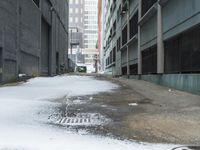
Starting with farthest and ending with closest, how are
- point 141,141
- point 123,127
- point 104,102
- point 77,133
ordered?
point 104,102 < point 123,127 < point 77,133 < point 141,141

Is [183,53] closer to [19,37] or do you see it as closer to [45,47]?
[19,37]

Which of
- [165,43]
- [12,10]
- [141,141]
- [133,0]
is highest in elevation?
[133,0]

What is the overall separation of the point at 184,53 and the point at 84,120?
Answer: 9256mm

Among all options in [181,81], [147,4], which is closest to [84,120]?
[181,81]

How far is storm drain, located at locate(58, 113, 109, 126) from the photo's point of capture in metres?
8.19

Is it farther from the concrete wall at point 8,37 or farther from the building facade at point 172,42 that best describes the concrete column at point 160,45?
the concrete wall at point 8,37

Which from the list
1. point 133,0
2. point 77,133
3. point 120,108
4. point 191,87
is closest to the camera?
point 77,133

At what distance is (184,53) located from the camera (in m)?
16.8

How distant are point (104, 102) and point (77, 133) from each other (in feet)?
17.3

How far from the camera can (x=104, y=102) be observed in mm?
12266

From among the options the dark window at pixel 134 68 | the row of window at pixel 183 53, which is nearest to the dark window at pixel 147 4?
the row of window at pixel 183 53

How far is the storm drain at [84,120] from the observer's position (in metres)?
8.19

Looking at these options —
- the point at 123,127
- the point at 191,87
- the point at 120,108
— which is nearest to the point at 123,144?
the point at 123,127

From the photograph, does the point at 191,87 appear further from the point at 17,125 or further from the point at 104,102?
the point at 17,125
